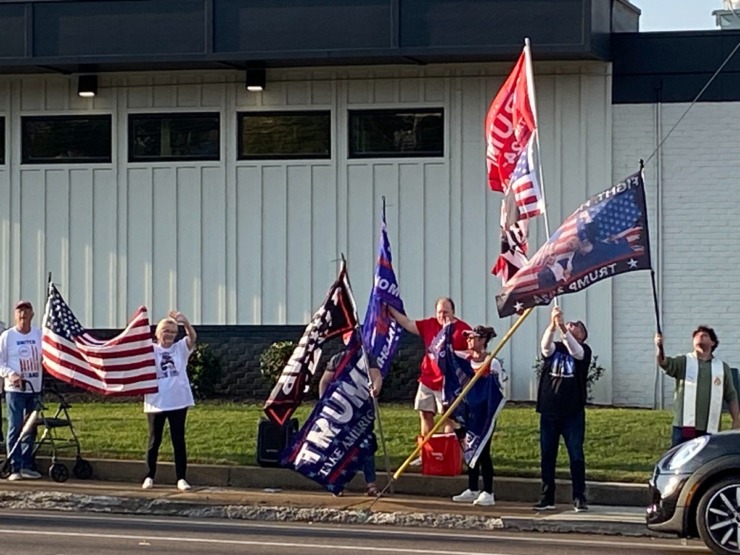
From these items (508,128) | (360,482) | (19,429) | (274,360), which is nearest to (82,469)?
(19,429)

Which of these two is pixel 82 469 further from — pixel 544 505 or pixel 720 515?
pixel 720 515

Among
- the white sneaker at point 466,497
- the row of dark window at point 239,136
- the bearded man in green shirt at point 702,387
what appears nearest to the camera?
the bearded man in green shirt at point 702,387

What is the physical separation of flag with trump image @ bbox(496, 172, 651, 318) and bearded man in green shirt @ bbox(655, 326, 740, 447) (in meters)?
0.90

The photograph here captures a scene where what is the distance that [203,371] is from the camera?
21047mm

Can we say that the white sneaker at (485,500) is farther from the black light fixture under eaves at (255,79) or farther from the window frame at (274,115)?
the black light fixture under eaves at (255,79)

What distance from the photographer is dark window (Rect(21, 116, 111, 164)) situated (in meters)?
22.2

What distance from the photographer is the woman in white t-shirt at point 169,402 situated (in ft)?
50.4

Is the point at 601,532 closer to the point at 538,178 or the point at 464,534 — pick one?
the point at 464,534

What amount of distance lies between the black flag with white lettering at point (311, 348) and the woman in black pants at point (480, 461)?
48.8 inches

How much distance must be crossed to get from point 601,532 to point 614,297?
790 centimetres

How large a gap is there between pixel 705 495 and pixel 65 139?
541 inches

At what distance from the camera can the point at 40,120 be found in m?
22.5

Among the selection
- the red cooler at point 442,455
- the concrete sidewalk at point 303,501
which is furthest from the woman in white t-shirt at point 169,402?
the red cooler at point 442,455

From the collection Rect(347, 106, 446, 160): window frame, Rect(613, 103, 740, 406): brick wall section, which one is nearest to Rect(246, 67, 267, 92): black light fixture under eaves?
Rect(347, 106, 446, 160): window frame
